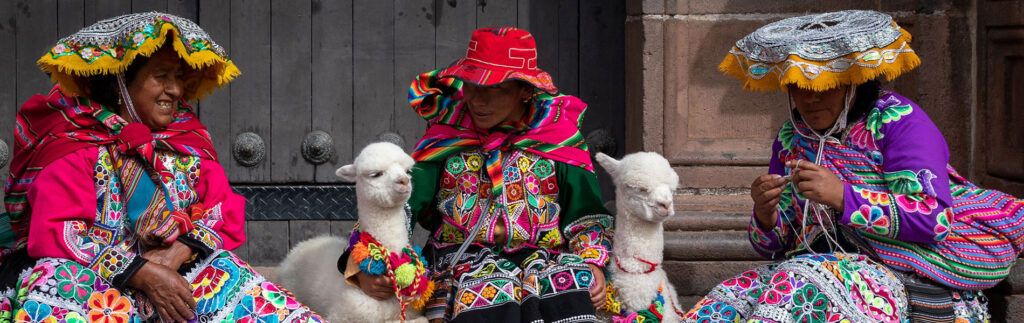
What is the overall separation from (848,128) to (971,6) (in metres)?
1.47

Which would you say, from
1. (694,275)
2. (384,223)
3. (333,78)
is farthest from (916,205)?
(333,78)

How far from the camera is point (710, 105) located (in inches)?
214

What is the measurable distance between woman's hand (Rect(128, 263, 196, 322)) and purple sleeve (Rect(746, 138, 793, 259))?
1937 mm

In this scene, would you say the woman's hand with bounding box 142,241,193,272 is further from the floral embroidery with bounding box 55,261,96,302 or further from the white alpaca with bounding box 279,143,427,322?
the white alpaca with bounding box 279,143,427,322

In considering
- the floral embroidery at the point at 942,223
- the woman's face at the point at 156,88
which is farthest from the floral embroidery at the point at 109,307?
the floral embroidery at the point at 942,223

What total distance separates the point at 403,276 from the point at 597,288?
0.65 meters

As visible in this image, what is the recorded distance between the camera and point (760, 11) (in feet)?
17.7

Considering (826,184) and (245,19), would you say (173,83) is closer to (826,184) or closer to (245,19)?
(245,19)

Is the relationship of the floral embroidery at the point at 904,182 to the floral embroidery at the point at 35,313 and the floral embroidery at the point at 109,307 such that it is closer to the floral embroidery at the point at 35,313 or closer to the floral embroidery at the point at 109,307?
the floral embroidery at the point at 109,307

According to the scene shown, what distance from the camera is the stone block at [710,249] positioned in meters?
5.12

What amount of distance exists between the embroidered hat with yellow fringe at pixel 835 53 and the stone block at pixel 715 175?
1221mm

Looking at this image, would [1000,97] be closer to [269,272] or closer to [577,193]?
[577,193]

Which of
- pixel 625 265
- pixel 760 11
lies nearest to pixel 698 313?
pixel 625 265

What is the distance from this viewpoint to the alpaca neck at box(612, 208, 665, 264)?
14.1 feet
